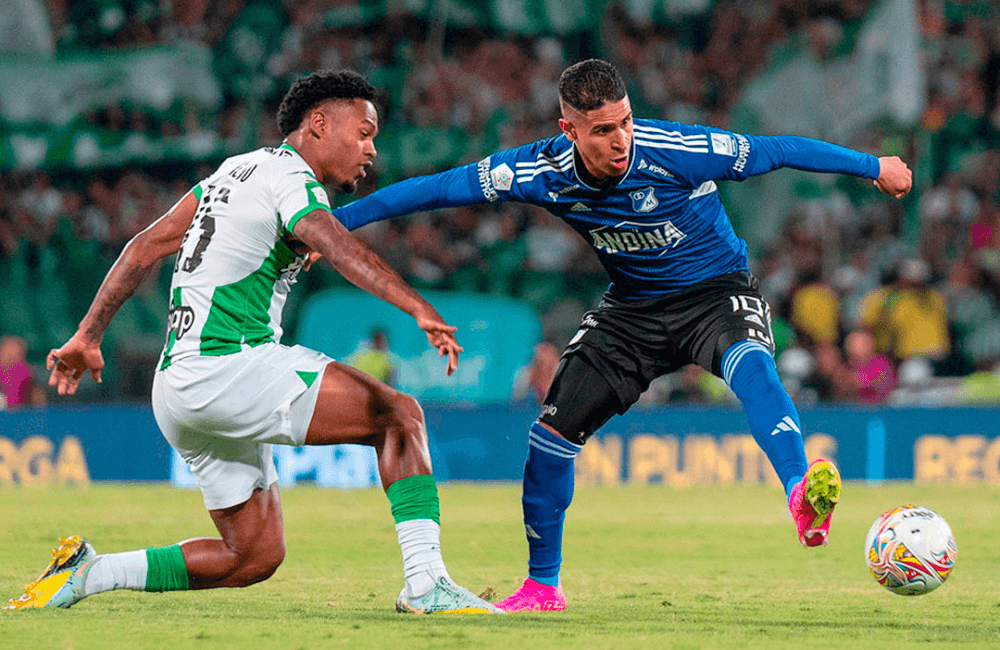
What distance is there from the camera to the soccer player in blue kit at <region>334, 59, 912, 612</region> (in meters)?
5.60

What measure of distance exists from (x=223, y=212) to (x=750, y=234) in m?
12.1

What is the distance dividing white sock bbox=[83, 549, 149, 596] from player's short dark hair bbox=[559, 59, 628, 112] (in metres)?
2.55

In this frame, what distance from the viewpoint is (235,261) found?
5.02m

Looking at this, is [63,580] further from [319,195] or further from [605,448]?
[605,448]

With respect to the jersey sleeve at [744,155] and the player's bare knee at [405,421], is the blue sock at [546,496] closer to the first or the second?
the player's bare knee at [405,421]

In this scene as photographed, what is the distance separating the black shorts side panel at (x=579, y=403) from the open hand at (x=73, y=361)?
6.24 feet

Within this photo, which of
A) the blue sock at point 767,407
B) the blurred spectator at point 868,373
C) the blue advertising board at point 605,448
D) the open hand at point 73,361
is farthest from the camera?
the blurred spectator at point 868,373

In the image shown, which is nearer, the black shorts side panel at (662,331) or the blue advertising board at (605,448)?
the black shorts side panel at (662,331)

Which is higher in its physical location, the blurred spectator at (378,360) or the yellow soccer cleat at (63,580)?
the blurred spectator at (378,360)

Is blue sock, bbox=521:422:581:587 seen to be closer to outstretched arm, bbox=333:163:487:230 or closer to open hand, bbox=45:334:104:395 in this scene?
outstretched arm, bbox=333:163:487:230

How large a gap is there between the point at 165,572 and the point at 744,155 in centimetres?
293

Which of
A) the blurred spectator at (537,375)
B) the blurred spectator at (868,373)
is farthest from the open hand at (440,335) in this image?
the blurred spectator at (868,373)

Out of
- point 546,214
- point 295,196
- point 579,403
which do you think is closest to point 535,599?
point 579,403

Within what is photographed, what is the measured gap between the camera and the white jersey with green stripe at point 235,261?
4.99 m
